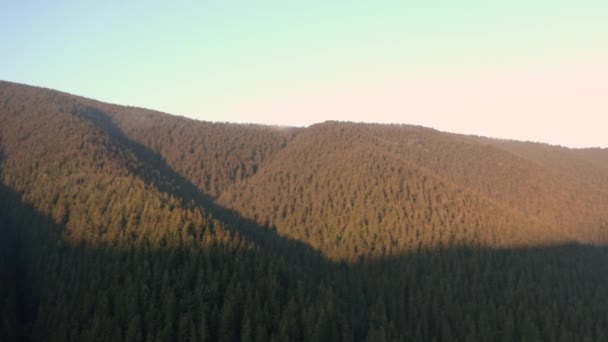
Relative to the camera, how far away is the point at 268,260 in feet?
369

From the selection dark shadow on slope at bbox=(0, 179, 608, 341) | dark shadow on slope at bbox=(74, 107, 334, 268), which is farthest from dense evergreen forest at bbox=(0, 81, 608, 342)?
dark shadow on slope at bbox=(74, 107, 334, 268)

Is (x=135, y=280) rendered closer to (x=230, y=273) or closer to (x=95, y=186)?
(x=230, y=273)

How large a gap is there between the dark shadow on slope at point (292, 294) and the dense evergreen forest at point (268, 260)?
409 millimetres

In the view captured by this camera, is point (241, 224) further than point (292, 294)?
Yes

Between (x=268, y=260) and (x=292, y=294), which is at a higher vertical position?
(x=268, y=260)

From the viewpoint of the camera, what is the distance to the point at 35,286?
107m

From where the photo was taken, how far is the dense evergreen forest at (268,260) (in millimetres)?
90812

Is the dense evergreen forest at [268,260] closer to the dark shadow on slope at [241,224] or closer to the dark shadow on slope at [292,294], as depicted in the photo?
the dark shadow on slope at [292,294]

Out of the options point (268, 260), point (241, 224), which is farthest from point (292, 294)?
point (241, 224)

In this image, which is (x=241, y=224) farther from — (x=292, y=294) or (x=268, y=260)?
(x=292, y=294)

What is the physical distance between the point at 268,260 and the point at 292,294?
14.3 meters

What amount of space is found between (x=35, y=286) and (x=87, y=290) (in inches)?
743

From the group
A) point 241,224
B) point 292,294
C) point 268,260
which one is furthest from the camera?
point 241,224

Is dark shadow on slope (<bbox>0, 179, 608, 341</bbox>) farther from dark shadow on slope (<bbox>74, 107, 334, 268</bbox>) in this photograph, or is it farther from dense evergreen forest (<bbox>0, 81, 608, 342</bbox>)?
dark shadow on slope (<bbox>74, 107, 334, 268</bbox>)
